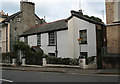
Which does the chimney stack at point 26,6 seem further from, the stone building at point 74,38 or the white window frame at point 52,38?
the white window frame at point 52,38

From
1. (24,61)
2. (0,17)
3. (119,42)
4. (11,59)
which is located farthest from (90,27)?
(0,17)

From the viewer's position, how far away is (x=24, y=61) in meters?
20.4

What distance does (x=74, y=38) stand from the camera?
60.5ft

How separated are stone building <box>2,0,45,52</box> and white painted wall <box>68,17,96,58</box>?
1117cm

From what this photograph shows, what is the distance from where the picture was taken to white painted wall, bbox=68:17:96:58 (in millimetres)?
16562

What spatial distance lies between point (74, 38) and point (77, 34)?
0.63m

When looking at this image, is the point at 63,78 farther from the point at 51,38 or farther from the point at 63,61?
the point at 51,38

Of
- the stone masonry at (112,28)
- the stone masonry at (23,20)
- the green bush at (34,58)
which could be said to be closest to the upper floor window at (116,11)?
the stone masonry at (112,28)

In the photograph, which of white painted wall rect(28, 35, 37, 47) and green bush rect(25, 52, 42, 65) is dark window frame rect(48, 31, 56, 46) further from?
white painted wall rect(28, 35, 37, 47)

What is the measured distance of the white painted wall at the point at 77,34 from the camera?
16.6m

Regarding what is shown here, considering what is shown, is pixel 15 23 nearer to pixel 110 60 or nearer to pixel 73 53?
pixel 73 53

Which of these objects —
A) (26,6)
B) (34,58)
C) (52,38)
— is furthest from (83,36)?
(26,6)

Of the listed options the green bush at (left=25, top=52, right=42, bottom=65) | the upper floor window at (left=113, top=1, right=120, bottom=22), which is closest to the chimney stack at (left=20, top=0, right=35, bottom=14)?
the green bush at (left=25, top=52, right=42, bottom=65)

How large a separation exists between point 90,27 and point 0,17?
19938mm
